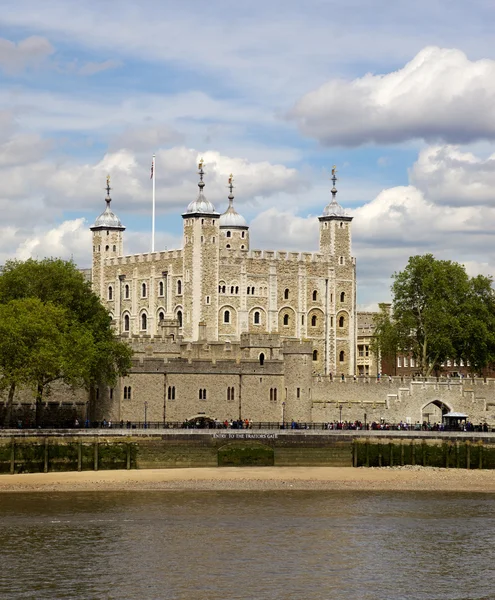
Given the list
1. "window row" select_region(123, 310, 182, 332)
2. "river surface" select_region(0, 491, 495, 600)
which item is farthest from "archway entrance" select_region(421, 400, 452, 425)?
"river surface" select_region(0, 491, 495, 600)

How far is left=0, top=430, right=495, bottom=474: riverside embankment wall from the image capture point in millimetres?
75562

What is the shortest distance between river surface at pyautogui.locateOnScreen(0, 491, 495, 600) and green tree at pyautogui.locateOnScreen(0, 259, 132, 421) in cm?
1220

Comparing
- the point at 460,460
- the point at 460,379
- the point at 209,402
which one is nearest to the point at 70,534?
the point at 460,460

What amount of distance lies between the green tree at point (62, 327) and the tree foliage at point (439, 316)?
27.1m

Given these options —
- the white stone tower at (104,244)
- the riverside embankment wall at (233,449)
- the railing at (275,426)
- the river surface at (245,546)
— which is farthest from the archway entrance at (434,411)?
the white stone tower at (104,244)

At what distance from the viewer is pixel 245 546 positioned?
178 feet

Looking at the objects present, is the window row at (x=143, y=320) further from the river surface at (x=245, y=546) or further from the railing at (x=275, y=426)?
→ the river surface at (x=245, y=546)

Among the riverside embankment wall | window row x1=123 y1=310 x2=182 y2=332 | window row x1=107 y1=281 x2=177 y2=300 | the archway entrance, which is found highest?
window row x1=107 y1=281 x2=177 y2=300

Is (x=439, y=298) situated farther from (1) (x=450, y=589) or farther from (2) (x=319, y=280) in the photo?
(1) (x=450, y=589)

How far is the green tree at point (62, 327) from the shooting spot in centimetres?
7900

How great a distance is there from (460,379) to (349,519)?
40.1 metres

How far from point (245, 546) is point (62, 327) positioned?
31.1m

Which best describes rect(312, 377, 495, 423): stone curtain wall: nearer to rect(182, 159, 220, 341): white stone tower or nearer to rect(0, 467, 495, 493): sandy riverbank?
rect(0, 467, 495, 493): sandy riverbank

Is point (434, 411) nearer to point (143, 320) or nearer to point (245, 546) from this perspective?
point (143, 320)
